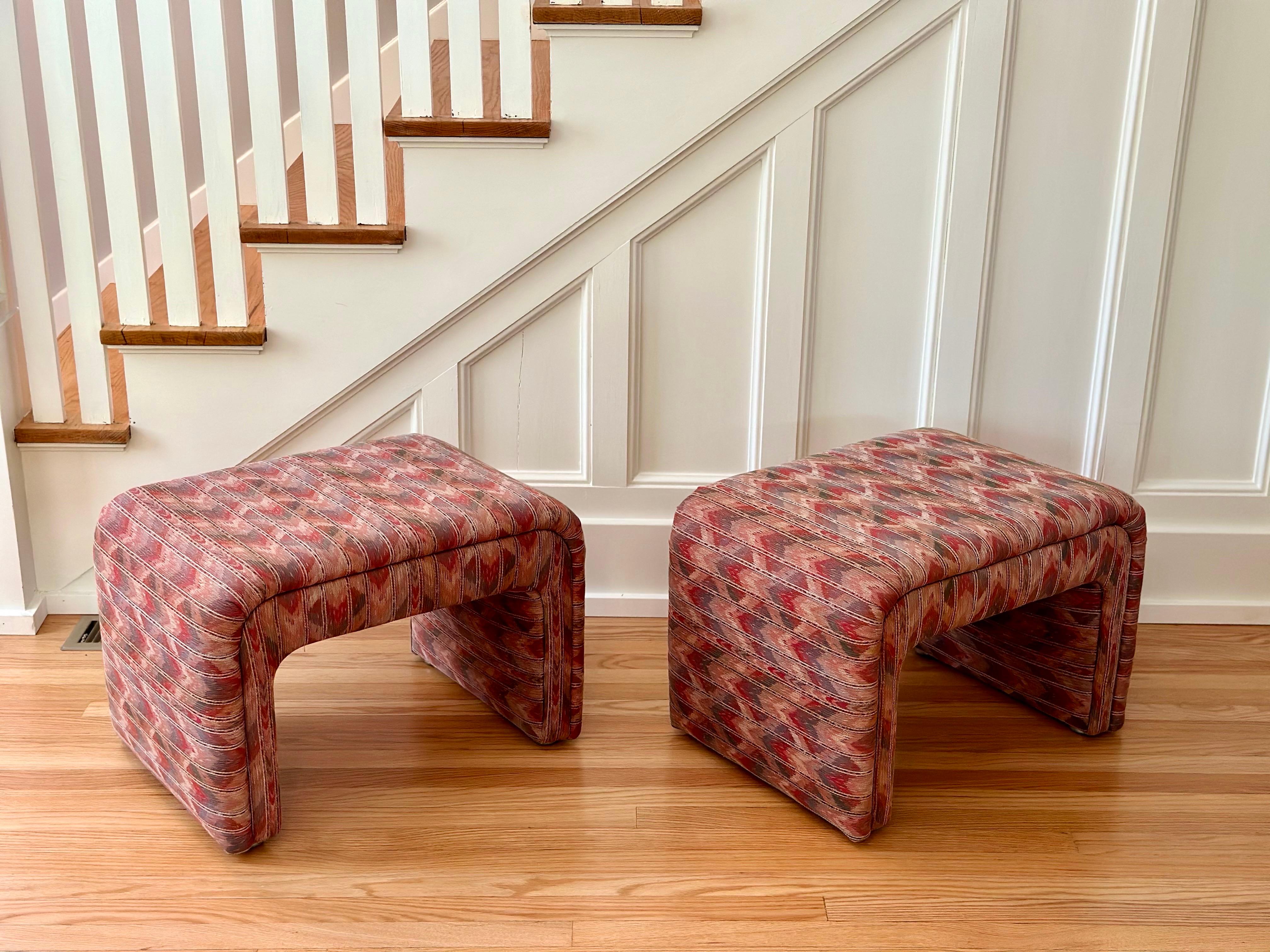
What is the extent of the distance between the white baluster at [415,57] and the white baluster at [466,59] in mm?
38

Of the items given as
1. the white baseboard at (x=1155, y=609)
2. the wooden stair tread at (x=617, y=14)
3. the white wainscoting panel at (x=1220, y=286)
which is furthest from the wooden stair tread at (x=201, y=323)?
the white wainscoting panel at (x=1220, y=286)

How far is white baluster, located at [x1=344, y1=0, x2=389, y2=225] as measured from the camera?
176 centimetres

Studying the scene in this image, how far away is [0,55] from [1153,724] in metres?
1.98

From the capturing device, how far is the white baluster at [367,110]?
176 cm

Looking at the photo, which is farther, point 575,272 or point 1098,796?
point 575,272

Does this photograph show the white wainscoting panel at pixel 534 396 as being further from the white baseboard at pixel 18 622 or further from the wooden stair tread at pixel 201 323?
the white baseboard at pixel 18 622

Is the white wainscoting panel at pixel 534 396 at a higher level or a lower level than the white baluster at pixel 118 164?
lower

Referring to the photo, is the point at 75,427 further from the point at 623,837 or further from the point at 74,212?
the point at 623,837

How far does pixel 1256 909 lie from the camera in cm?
131

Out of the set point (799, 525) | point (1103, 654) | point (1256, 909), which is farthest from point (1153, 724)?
point (799, 525)

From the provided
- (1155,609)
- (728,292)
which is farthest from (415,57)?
(1155,609)

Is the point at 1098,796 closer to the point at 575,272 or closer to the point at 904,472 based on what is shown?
the point at 904,472

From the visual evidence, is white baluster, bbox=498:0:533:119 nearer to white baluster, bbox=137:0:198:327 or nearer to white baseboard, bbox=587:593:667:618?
white baluster, bbox=137:0:198:327

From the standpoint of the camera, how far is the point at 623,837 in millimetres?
1433
